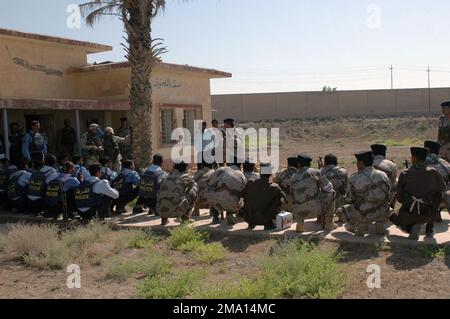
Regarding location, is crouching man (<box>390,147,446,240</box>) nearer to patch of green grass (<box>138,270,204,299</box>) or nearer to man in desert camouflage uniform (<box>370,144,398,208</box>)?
man in desert camouflage uniform (<box>370,144,398,208</box>)

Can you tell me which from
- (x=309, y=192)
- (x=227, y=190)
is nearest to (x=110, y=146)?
(x=227, y=190)

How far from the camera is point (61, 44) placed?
14.7 meters

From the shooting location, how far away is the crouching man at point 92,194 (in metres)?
8.56

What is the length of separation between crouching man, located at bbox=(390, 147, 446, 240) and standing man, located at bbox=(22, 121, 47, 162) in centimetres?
805

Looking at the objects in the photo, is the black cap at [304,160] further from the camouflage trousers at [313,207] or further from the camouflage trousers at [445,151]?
the camouflage trousers at [445,151]

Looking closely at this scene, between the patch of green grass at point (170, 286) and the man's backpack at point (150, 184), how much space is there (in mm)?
3400

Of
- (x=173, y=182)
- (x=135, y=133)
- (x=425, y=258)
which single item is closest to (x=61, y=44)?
(x=135, y=133)

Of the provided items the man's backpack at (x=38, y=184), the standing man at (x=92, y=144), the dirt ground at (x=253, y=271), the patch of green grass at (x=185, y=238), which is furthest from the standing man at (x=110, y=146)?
the dirt ground at (x=253, y=271)

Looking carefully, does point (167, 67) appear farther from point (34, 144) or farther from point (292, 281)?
point (292, 281)

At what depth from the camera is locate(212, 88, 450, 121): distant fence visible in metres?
43.0

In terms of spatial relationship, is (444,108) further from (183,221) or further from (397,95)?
(397,95)

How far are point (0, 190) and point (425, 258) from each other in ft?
26.8
